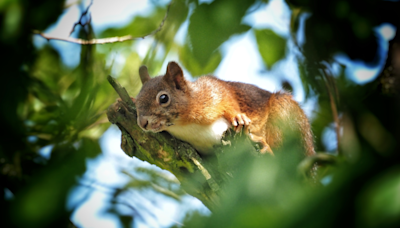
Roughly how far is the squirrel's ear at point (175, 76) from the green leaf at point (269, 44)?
3.76ft

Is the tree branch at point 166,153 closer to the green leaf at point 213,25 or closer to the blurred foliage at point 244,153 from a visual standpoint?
the blurred foliage at point 244,153

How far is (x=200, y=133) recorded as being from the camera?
11.0 ft

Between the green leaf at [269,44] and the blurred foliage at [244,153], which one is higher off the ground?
the green leaf at [269,44]

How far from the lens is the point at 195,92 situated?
3582mm

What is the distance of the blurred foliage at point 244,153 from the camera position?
593 mm

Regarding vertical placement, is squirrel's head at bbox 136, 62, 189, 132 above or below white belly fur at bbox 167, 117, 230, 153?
above

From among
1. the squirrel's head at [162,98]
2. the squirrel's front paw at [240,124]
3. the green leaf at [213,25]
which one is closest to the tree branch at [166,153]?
the squirrel's head at [162,98]

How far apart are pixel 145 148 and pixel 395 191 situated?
257 cm

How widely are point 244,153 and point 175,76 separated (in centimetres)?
217

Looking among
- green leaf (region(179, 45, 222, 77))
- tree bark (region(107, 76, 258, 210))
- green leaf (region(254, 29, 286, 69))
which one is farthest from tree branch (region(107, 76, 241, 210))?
green leaf (region(254, 29, 286, 69))

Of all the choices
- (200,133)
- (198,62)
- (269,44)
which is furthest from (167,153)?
(198,62)

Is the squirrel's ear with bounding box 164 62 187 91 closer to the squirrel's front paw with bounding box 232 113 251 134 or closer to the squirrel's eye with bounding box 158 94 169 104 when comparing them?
the squirrel's eye with bounding box 158 94 169 104

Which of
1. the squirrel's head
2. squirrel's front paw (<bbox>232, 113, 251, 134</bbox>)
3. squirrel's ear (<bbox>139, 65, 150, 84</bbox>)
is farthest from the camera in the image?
squirrel's ear (<bbox>139, 65, 150, 84</bbox>)

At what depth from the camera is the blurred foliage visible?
59cm
